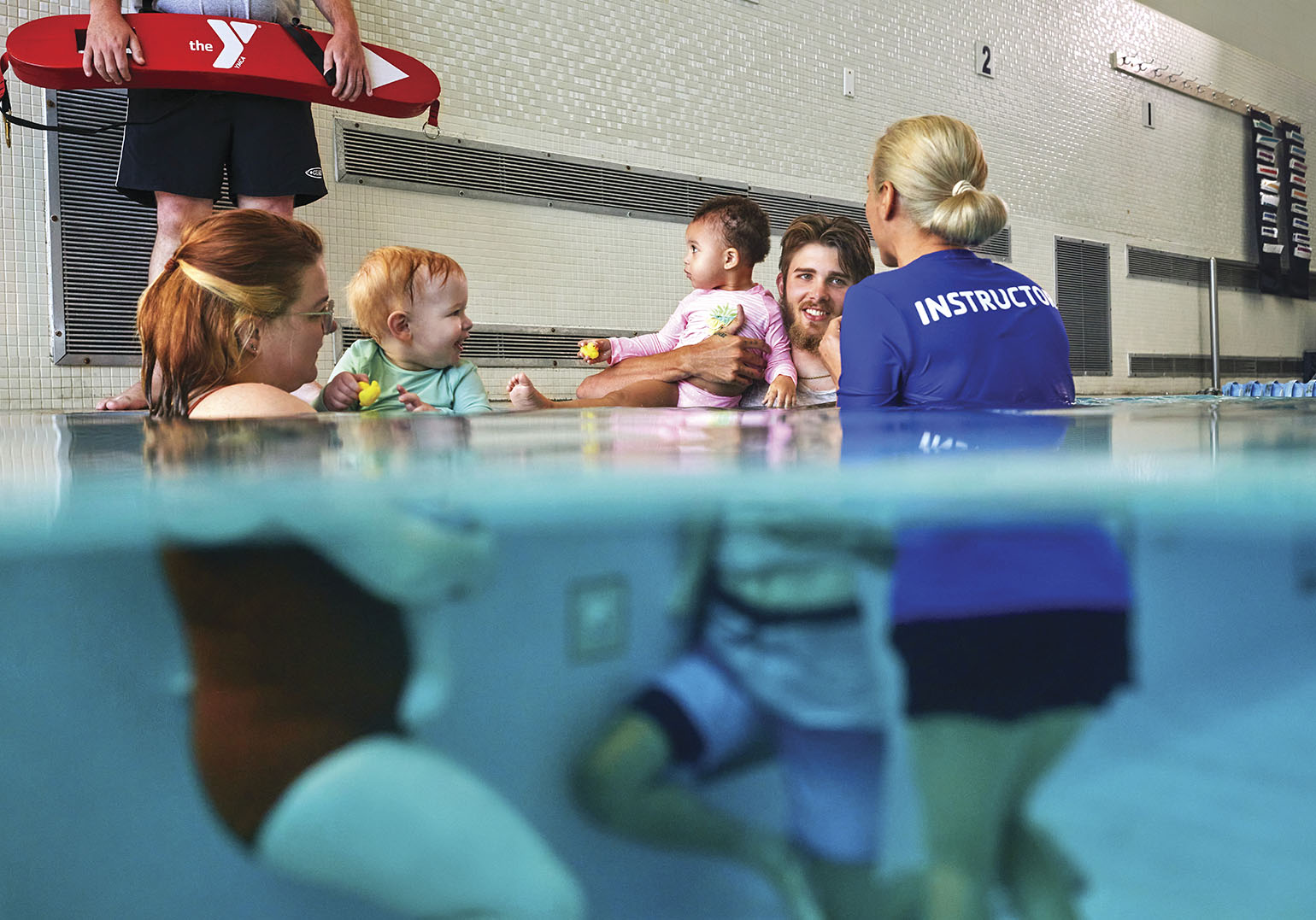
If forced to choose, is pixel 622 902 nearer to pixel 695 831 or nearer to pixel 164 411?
pixel 695 831

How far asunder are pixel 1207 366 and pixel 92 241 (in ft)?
27.0

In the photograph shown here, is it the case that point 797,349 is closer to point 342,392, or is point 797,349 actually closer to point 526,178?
point 342,392

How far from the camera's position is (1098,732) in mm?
198

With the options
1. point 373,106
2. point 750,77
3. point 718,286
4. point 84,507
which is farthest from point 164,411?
point 750,77

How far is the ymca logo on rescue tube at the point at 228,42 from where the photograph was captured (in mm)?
2898

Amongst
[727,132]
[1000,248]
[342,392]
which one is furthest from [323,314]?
[1000,248]

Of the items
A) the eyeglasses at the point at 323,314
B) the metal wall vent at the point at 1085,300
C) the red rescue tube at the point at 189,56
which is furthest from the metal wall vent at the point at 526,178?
the eyeglasses at the point at 323,314

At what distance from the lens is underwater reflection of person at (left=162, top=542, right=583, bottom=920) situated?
0.20 meters

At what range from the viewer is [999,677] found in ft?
0.64

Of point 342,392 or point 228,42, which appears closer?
point 342,392

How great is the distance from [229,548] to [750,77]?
5.65m

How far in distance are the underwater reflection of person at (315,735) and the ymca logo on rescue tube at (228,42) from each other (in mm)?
3193

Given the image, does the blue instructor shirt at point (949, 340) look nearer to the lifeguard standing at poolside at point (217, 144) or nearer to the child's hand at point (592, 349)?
the child's hand at point (592, 349)

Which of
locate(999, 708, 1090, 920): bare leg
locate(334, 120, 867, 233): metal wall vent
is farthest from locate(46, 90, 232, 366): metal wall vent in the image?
locate(999, 708, 1090, 920): bare leg
